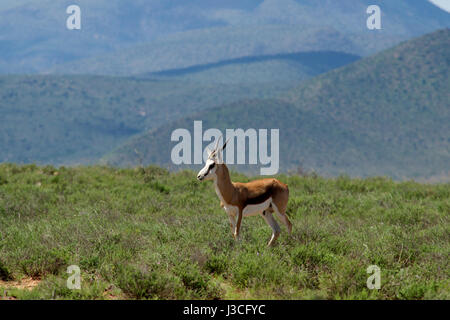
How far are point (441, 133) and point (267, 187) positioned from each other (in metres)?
103

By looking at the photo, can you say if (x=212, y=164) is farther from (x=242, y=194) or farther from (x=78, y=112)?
(x=78, y=112)

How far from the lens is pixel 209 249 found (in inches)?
339

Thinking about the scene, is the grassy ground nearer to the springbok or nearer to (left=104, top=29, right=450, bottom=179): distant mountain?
the springbok

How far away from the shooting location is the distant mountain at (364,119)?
98812mm

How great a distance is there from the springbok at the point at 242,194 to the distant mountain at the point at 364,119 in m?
84.1

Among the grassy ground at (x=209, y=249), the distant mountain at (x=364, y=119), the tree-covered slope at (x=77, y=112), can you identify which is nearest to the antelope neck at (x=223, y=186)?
the grassy ground at (x=209, y=249)

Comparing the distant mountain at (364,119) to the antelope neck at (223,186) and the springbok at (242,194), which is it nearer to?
the springbok at (242,194)

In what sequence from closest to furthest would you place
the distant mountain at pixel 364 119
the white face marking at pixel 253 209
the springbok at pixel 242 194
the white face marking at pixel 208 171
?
the white face marking at pixel 208 171 → the springbok at pixel 242 194 → the white face marking at pixel 253 209 → the distant mountain at pixel 364 119

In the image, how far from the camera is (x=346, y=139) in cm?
10988

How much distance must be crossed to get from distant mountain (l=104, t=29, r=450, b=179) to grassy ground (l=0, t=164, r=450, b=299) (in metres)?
79.7

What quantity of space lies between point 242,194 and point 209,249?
978mm

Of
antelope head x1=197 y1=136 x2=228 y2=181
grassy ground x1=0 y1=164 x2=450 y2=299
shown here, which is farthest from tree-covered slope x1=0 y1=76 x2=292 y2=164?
antelope head x1=197 y1=136 x2=228 y2=181

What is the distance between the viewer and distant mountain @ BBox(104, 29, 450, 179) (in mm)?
98812
